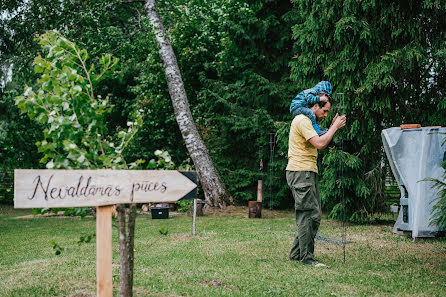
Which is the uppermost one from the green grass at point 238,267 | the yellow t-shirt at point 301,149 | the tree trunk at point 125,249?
the yellow t-shirt at point 301,149

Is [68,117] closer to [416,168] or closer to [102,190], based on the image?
[102,190]

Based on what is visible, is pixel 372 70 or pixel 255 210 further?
pixel 255 210

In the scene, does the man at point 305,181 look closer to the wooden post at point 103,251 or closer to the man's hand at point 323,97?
the man's hand at point 323,97

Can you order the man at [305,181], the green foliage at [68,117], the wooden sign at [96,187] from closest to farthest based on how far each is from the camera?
the wooden sign at [96,187]
the green foliage at [68,117]
the man at [305,181]

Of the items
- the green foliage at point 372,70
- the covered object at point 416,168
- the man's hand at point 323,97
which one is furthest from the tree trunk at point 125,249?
the green foliage at point 372,70

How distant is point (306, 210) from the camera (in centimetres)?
512

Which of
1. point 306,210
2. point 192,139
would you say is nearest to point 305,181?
point 306,210

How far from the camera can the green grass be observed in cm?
418

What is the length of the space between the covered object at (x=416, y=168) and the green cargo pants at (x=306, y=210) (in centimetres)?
259

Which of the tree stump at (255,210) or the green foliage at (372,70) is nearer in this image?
the green foliage at (372,70)

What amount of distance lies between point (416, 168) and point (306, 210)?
289cm

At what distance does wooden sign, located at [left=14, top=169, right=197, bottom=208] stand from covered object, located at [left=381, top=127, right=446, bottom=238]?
4.88 meters

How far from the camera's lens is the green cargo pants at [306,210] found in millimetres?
5102

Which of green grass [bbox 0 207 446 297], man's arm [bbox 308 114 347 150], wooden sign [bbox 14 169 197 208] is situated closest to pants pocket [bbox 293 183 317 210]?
man's arm [bbox 308 114 347 150]
